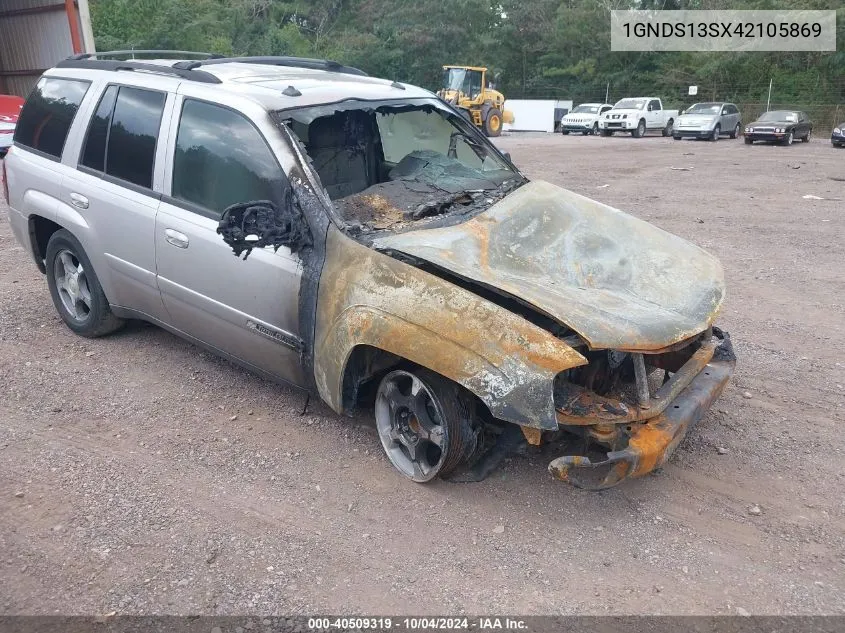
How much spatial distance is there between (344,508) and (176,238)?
1807 millimetres

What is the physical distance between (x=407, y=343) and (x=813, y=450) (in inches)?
94.0

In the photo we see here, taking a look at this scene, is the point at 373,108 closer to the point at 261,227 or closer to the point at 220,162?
the point at 220,162

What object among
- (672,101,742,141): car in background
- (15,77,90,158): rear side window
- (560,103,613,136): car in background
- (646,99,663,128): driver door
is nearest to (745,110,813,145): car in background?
(672,101,742,141): car in background

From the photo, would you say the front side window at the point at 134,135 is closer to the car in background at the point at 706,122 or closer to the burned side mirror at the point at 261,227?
the burned side mirror at the point at 261,227

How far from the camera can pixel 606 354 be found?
3.35 metres

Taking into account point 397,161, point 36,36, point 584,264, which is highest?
point 36,36

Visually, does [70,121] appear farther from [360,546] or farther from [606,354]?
[606,354]

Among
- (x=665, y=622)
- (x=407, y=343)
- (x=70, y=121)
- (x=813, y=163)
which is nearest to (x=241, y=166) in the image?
(x=407, y=343)

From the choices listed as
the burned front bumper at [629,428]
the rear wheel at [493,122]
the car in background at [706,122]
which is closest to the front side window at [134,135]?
the burned front bumper at [629,428]

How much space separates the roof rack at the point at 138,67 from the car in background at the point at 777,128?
24369 millimetres

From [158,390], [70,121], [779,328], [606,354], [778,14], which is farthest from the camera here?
[778,14]

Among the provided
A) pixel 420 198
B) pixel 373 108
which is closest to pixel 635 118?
pixel 373 108

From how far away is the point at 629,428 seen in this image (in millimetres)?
3049

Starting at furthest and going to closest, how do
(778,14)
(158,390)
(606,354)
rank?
(778,14), (158,390), (606,354)
